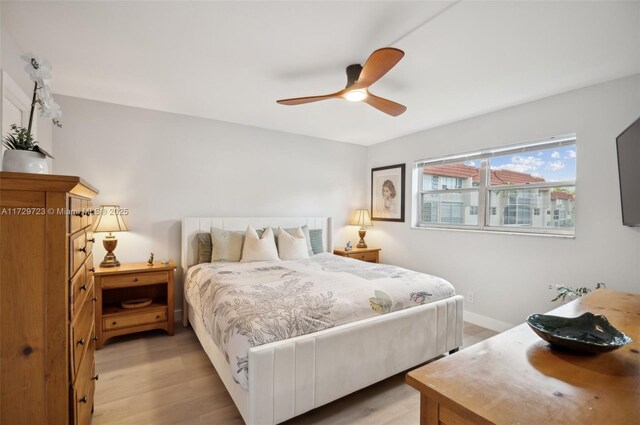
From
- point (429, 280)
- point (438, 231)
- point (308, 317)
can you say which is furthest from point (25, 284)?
point (438, 231)

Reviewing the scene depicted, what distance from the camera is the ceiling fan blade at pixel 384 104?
2263 mm

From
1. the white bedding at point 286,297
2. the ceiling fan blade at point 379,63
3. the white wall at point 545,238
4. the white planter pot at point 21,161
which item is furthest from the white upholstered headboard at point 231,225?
the ceiling fan blade at point 379,63

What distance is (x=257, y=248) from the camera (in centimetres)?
332

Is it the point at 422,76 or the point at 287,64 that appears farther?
the point at 422,76

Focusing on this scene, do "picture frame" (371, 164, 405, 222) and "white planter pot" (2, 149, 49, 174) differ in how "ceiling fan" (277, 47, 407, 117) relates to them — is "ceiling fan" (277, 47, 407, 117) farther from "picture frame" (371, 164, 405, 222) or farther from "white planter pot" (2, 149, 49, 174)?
"picture frame" (371, 164, 405, 222)

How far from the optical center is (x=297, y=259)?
354 cm

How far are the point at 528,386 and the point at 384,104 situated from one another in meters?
2.07

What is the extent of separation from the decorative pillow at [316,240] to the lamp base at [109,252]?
226 centimetres

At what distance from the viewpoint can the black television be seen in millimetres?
1811

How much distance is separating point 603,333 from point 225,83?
9.87 ft

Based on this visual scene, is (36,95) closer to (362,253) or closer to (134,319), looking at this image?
(134,319)

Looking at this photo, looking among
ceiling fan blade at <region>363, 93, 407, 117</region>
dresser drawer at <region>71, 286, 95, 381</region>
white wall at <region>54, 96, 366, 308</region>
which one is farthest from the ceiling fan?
dresser drawer at <region>71, 286, 95, 381</region>

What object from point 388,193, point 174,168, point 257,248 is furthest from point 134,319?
point 388,193

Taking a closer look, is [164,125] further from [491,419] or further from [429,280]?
[491,419]
